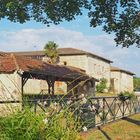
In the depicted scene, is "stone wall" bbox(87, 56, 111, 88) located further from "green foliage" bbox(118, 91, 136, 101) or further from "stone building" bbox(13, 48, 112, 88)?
"green foliage" bbox(118, 91, 136, 101)

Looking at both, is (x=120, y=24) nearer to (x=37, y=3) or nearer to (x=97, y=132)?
(x=37, y=3)

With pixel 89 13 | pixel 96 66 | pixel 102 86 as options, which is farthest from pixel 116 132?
pixel 96 66

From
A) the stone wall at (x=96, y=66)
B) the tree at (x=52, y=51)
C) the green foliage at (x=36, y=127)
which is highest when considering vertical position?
the tree at (x=52, y=51)

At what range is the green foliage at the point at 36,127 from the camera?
489 cm

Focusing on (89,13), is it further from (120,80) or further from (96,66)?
(120,80)

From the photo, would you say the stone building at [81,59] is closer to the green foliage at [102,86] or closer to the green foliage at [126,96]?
the green foliage at [102,86]

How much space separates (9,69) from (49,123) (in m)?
30.5

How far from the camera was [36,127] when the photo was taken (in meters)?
4.93

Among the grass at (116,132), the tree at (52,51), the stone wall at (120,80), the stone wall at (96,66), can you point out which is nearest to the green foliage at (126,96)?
the grass at (116,132)

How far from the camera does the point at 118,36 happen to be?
17.8 metres

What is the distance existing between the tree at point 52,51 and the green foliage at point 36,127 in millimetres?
68036

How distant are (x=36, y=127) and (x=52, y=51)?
69.2 meters

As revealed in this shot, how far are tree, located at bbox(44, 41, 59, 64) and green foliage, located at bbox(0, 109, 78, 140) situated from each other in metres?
68.0

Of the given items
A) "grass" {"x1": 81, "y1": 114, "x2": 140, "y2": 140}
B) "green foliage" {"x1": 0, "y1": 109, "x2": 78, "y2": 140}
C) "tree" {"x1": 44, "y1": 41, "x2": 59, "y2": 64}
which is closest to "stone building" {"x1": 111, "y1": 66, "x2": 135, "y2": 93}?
"tree" {"x1": 44, "y1": 41, "x2": 59, "y2": 64}
